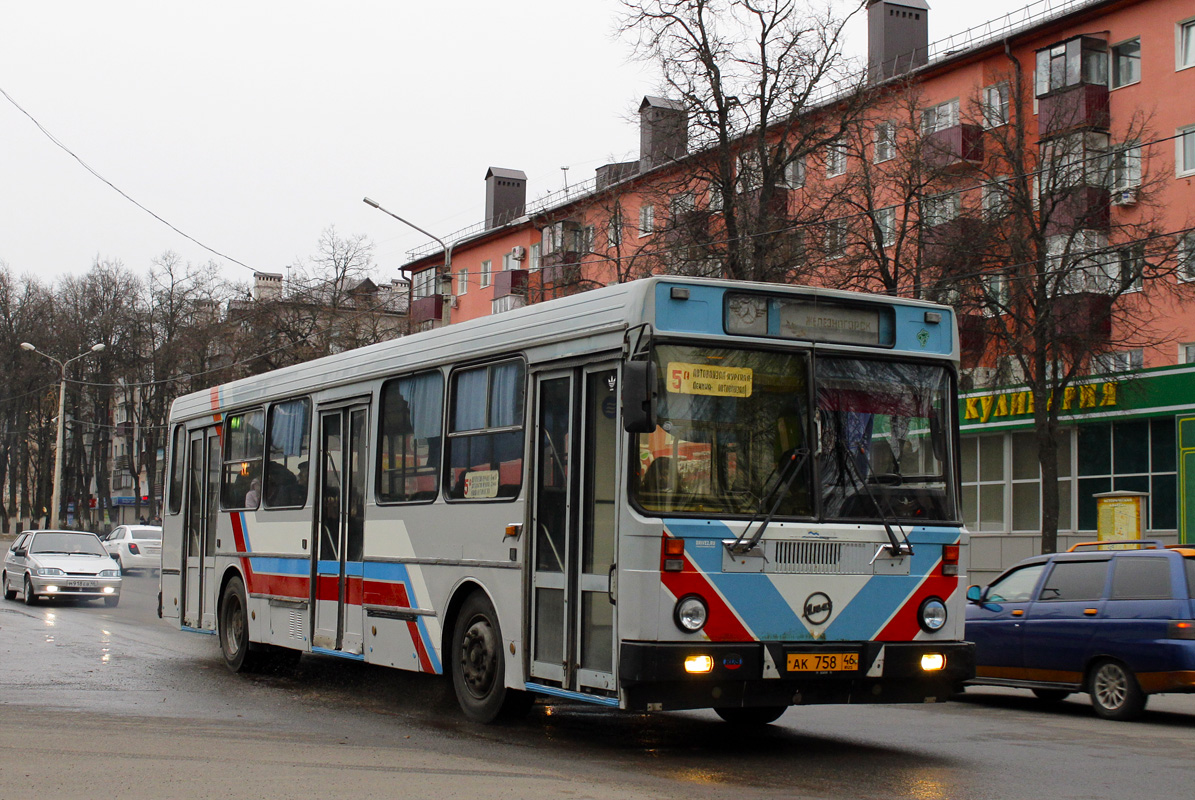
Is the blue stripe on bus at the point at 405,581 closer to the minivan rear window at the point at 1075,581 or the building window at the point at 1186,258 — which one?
the minivan rear window at the point at 1075,581

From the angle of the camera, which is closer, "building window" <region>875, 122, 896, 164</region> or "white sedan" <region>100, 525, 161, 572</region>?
"building window" <region>875, 122, 896, 164</region>

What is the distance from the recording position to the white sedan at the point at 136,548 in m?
42.8

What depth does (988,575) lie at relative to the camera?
111 feet

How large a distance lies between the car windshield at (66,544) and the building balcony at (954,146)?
18.7m

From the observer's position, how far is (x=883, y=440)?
30.3 ft

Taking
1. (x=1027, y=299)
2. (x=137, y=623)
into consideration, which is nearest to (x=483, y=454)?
(x=137, y=623)

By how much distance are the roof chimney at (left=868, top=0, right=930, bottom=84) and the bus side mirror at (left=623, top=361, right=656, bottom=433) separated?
36832 mm

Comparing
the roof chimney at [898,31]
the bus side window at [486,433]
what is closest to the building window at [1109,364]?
the roof chimney at [898,31]

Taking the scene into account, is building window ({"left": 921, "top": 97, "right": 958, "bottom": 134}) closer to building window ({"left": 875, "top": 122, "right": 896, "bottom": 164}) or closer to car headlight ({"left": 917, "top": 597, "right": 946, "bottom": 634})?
building window ({"left": 875, "top": 122, "right": 896, "bottom": 164})

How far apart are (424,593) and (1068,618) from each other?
19.8ft

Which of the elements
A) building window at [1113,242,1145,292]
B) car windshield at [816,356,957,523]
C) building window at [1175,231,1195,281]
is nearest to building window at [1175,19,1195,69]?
building window at [1175,231,1195,281]

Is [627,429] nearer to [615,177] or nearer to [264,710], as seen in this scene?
[264,710]

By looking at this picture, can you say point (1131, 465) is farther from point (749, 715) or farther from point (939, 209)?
point (749, 715)

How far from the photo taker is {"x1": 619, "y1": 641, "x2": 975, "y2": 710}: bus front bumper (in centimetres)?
844
